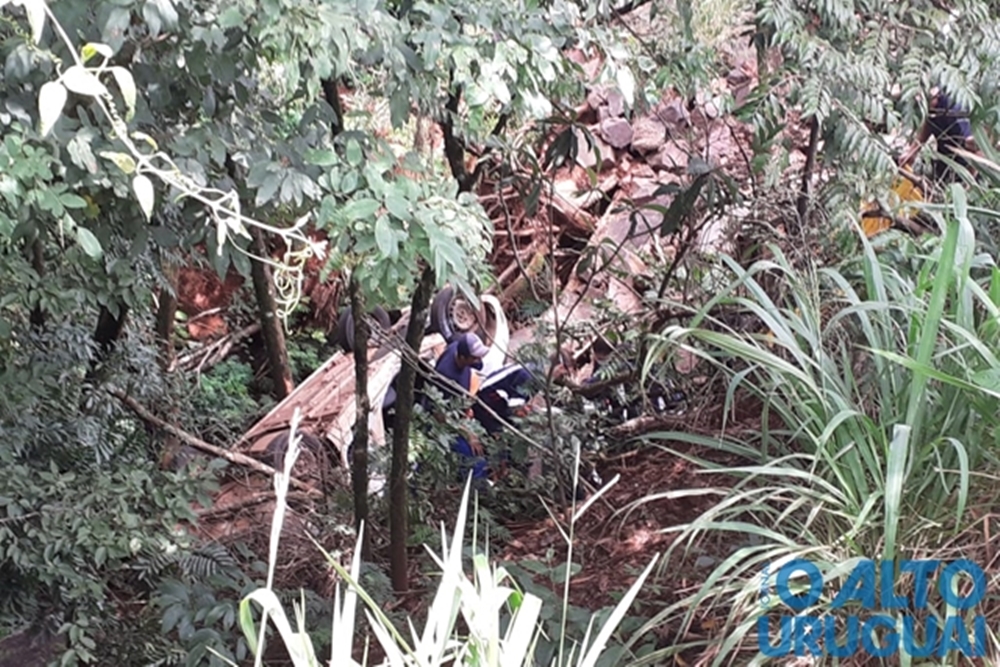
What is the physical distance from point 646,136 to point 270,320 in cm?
441

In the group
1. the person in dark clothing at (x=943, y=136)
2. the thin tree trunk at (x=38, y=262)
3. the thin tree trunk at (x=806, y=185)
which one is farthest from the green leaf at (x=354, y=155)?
the person in dark clothing at (x=943, y=136)

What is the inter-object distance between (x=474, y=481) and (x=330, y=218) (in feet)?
7.85

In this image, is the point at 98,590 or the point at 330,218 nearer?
the point at 330,218

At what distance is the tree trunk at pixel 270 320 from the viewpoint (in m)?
3.27

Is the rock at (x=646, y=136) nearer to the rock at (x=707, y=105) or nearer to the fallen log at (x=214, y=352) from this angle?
the rock at (x=707, y=105)

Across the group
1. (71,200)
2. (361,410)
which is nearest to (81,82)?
(71,200)

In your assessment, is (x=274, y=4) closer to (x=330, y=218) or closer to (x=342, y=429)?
(x=330, y=218)

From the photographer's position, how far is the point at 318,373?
546cm

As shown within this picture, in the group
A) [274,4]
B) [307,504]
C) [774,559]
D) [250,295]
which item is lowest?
[250,295]

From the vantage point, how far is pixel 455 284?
1.93 metres

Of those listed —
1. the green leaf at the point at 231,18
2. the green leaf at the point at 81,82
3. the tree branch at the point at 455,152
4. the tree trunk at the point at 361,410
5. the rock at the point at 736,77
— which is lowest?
the tree trunk at the point at 361,410

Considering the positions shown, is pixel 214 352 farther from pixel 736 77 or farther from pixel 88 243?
pixel 88 243

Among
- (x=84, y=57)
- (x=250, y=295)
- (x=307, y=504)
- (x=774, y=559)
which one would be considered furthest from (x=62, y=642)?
(x=250, y=295)

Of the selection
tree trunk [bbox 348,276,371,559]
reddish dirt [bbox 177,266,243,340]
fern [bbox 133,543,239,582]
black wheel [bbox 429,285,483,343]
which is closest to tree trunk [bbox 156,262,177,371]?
black wheel [bbox 429,285,483,343]
